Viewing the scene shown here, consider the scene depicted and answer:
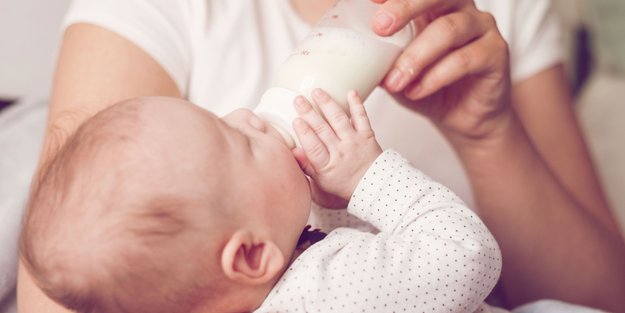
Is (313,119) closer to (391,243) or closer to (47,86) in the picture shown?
(391,243)

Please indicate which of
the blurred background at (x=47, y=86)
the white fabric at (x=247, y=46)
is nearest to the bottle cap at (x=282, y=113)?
the white fabric at (x=247, y=46)

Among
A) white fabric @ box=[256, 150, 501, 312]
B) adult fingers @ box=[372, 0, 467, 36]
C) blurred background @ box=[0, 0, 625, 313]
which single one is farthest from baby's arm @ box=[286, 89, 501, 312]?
blurred background @ box=[0, 0, 625, 313]

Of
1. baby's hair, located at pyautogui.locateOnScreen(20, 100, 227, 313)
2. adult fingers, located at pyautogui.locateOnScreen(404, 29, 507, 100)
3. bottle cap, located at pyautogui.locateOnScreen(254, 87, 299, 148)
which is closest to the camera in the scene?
baby's hair, located at pyautogui.locateOnScreen(20, 100, 227, 313)

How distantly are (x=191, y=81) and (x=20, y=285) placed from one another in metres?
0.40

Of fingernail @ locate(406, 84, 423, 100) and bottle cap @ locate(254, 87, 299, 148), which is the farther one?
fingernail @ locate(406, 84, 423, 100)

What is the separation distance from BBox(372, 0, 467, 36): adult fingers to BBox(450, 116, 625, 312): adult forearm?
0.29 metres

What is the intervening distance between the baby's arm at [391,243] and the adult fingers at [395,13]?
10 centimetres

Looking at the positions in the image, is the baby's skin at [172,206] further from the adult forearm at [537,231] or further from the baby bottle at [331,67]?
the adult forearm at [537,231]

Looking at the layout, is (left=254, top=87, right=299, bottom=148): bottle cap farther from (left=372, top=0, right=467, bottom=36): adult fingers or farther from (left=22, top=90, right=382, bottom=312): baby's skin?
(left=372, top=0, right=467, bottom=36): adult fingers

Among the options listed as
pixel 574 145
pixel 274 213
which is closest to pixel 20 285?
pixel 274 213

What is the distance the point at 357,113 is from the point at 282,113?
0.26ft

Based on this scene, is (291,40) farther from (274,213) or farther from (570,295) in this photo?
(570,295)

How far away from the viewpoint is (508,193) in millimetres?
1063

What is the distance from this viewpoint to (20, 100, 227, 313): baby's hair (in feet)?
2.08
